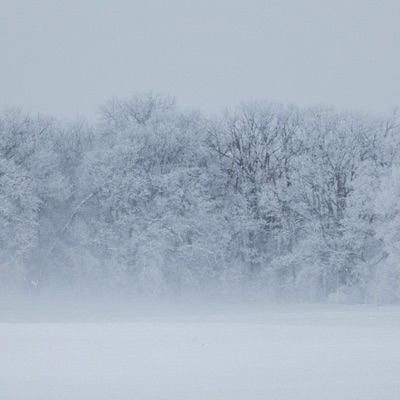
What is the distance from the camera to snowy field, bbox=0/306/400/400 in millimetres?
13219

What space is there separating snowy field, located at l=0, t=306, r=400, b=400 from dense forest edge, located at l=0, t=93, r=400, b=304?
57.5 ft

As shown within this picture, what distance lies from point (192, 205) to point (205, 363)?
30.2m

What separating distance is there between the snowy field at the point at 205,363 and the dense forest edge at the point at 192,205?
17.5 meters

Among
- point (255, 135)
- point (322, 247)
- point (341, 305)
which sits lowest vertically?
point (341, 305)

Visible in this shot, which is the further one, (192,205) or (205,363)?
(192,205)

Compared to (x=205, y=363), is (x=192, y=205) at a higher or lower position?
higher

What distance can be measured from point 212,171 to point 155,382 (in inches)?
1431

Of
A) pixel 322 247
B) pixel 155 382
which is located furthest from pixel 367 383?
pixel 322 247

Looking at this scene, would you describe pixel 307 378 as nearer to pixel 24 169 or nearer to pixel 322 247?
pixel 322 247

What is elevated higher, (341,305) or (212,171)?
(212,171)

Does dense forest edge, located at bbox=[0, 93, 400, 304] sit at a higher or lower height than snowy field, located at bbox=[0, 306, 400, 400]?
higher

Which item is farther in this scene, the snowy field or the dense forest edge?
the dense forest edge

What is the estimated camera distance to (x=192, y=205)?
154 feet

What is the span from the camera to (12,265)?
1674 inches
